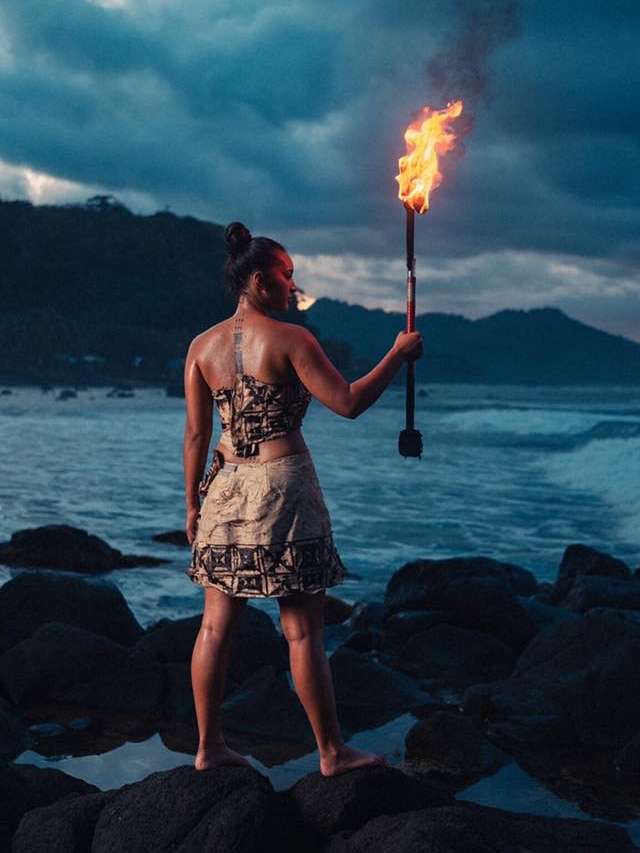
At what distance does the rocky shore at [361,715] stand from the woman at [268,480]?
265 mm

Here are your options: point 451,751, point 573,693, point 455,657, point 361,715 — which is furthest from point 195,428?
point 455,657

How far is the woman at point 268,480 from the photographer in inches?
149

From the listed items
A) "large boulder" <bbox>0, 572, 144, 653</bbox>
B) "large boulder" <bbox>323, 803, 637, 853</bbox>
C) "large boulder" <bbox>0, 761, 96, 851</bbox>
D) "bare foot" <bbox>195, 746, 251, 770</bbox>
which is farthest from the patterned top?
"large boulder" <bbox>0, 572, 144, 653</bbox>

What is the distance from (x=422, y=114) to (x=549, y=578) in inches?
348

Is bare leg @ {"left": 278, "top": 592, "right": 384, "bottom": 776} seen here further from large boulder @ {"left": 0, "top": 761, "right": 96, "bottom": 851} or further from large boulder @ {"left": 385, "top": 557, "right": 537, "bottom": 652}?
large boulder @ {"left": 385, "top": 557, "right": 537, "bottom": 652}

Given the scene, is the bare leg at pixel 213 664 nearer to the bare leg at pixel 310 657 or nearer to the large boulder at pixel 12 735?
the bare leg at pixel 310 657

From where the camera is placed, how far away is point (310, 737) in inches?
244

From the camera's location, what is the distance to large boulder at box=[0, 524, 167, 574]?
1103 centimetres

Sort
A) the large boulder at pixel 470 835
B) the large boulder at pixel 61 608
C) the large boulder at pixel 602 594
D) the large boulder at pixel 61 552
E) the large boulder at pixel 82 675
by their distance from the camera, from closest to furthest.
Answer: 1. the large boulder at pixel 470 835
2. the large boulder at pixel 82 675
3. the large boulder at pixel 61 608
4. the large boulder at pixel 602 594
5. the large boulder at pixel 61 552

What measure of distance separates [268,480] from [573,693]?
347 cm

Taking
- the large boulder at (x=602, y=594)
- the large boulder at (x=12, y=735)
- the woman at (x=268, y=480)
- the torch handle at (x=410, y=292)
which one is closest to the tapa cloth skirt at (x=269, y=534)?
the woman at (x=268, y=480)

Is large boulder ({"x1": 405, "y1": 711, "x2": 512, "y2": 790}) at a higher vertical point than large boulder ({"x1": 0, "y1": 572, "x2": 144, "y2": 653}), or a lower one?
lower

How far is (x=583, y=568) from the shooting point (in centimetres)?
1106

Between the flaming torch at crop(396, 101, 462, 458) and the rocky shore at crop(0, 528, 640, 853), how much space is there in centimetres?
136
